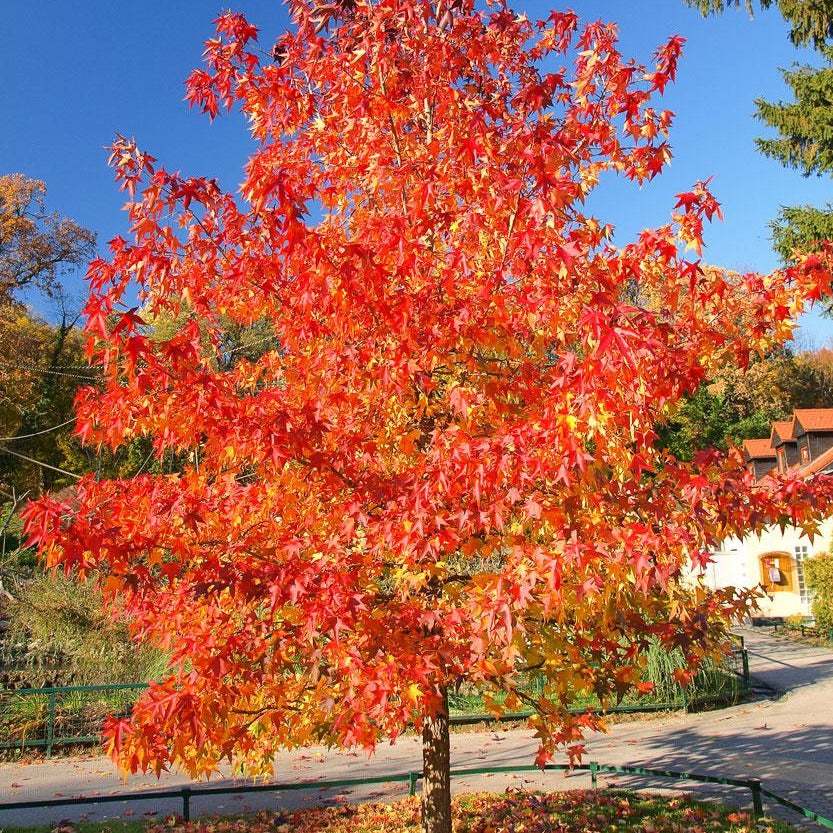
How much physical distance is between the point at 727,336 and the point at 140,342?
380 centimetres

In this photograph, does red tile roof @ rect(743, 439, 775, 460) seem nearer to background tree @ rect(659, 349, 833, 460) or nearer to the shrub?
background tree @ rect(659, 349, 833, 460)

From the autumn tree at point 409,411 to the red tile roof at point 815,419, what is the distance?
2583 cm

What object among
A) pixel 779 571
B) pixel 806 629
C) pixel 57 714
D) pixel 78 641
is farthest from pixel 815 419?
pixel 57 714

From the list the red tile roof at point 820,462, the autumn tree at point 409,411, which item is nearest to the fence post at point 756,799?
the autumn tree at point 409,411

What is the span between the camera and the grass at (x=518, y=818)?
6996mm

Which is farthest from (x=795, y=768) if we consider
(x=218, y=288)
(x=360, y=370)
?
(x=218, y=288)

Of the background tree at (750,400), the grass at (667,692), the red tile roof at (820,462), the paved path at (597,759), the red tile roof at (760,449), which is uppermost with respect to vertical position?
the background tree at (750,400)

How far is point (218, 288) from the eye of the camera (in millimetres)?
4973

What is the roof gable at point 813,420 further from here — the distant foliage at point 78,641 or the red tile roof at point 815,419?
the distant foliage at point 78,641

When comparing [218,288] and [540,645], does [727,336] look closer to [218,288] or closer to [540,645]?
[540,645]

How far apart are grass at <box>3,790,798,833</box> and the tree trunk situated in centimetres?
156

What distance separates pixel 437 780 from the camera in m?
5.64

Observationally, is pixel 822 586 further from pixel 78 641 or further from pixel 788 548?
pixel 78 641

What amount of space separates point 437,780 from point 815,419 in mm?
27510
